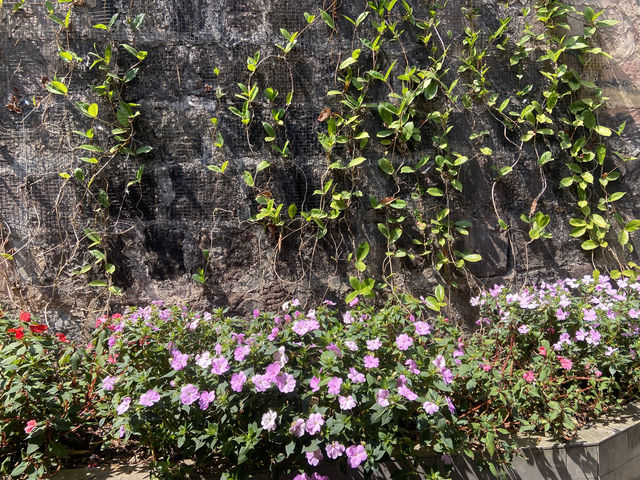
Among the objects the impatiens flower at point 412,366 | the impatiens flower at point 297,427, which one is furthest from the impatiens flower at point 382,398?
the impatiens flower at point 297,427

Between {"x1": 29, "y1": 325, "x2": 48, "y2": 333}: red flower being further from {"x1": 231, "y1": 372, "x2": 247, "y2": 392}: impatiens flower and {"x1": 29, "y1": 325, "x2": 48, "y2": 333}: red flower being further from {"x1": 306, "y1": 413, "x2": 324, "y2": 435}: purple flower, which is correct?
{"x1": 306, "y1": 413, "x2": 324, "y2": 435}: purple flower

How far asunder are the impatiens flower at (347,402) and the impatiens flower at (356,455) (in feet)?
0.39

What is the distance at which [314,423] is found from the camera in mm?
1397

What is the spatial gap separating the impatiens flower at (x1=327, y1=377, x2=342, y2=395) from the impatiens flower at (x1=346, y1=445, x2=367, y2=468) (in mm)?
169

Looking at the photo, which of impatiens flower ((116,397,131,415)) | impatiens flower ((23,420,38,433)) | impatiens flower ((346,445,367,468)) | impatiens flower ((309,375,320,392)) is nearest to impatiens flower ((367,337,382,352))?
impatiens flower ((309,375,320,392))

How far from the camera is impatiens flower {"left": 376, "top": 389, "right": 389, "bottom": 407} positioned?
142 cm

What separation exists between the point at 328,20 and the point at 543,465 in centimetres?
215

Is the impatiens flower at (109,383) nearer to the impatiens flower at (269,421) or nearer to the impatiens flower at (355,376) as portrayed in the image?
the impatiens flower at (269,421)

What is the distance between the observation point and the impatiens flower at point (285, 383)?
1425 mm

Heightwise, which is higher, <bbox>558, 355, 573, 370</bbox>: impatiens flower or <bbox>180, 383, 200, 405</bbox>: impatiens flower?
<bbox>180, 383, 200, 405</bbox>: impatiens flower

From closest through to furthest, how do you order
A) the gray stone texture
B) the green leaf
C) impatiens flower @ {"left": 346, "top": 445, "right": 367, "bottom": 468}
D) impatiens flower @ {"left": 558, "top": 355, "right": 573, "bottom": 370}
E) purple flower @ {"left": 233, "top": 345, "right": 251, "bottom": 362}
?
1. impatiens flower @ {"left": 346, "top": 445, "right": 367, "bottom": 468}
2. purple flower @ {"left": 233, "top": 345, "right": 251, "bottom": 362}
3. impatiens flower @ {"left": 558, "top": 355, "right": 573, "bottom": 370}
4. the gray stone texture
5. the green leaf

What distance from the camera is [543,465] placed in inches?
63.6

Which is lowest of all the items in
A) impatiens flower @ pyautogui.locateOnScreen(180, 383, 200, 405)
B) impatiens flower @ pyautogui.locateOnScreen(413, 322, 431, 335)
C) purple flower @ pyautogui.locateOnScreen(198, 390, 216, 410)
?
impatiens flower @ pyautogui.locateOnScreen(413, 322, 431, 335)

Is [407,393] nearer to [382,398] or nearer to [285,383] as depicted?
[382,398]
